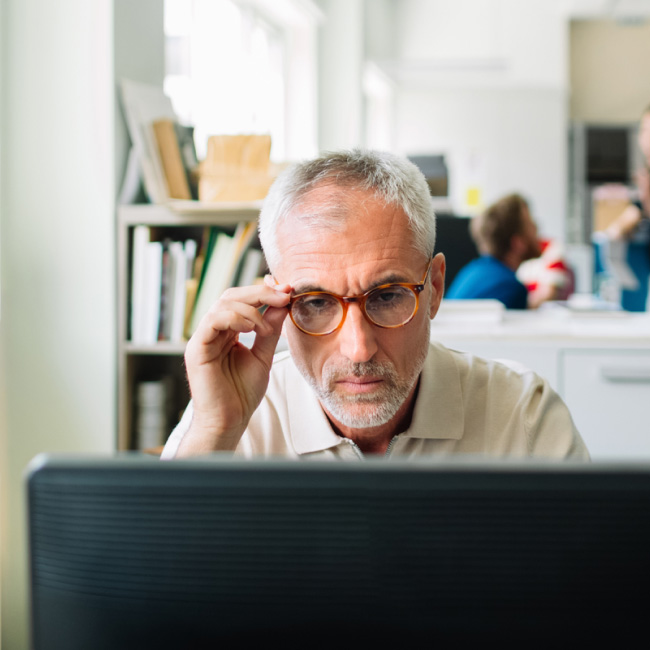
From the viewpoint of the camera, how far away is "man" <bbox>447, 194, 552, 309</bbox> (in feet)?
11.1

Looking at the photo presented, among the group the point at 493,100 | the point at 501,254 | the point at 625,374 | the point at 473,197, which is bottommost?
the point at 625,374

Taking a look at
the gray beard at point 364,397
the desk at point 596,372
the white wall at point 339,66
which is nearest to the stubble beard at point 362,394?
the gray beard at point 364,397

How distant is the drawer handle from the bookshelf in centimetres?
110

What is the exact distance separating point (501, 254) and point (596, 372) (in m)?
1.45

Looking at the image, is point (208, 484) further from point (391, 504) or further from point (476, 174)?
point (476, 174)

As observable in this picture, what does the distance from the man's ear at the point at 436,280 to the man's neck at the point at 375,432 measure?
135 mm

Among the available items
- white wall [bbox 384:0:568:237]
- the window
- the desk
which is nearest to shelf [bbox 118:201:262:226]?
the desk

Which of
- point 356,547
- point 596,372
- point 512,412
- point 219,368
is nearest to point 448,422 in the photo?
point 512,412

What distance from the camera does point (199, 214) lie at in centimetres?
237

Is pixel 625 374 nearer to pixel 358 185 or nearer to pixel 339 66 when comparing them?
pixel 358 185

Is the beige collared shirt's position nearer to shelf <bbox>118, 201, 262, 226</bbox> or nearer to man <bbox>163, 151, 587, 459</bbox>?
man <bbox>163, 151, 587, 459</bbox>

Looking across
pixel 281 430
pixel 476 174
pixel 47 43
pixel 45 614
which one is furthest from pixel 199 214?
pixel 476 174

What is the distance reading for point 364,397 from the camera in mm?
1109

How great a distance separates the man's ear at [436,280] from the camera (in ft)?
A: 4.08
